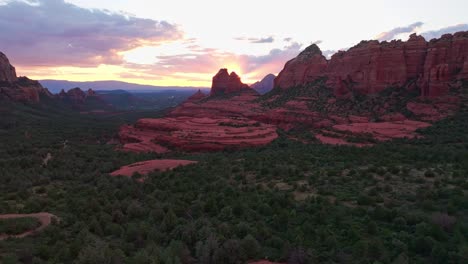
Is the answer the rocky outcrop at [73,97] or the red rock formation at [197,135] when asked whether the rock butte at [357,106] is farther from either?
the rocky outcrop at [73,97]

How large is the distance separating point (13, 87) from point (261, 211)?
112938mm

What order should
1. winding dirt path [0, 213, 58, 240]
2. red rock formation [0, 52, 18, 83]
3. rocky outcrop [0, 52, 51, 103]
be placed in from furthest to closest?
1. red rock formation [0, 52, 18, 83]
2. rocky outcrop [0, 52, 51, 103]
3. winding dirt path [0, 213, 58, 240]

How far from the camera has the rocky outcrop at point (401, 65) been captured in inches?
1996

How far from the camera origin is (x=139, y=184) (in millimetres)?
22266

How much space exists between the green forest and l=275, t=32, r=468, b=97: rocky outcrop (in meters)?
30.7

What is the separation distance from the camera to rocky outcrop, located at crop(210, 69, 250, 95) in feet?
333

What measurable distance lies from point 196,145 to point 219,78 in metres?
62.4

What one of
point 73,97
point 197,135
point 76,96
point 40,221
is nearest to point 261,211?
point 40,221

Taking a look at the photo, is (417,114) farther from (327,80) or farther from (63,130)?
(63,130)

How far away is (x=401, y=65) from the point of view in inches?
2249

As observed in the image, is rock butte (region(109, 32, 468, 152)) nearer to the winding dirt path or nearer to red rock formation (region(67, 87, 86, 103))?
the winding dirt path

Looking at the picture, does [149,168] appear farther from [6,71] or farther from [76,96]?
[76,96]

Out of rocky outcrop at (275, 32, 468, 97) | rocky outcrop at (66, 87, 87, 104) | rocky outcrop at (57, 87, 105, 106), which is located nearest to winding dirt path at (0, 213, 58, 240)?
rocky outcrop at (275, 32, 468, 97)

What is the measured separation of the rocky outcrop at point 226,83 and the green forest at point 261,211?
244ft
